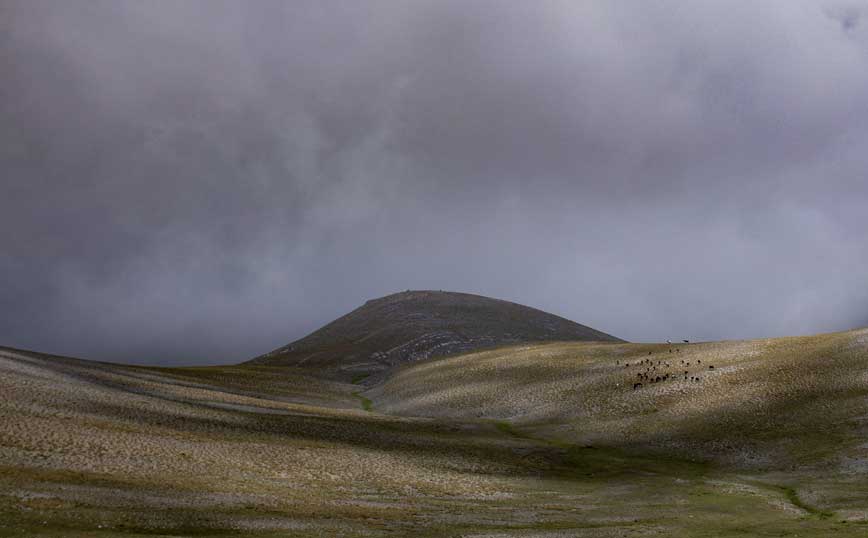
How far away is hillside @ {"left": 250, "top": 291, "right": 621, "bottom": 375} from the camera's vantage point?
137 m

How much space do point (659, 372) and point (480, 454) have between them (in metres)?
27.0

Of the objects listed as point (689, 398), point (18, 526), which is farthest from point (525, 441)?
point (18, 526)

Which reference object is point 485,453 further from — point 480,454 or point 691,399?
point 691,399

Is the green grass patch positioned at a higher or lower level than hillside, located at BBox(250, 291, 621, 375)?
lower

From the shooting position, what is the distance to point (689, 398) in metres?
63.1

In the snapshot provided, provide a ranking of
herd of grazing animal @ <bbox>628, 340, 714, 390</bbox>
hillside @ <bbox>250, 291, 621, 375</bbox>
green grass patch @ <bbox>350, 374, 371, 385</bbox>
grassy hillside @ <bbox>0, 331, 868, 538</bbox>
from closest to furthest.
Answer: grassy hillside @ <bbox>0, 331, 868, 538</bbox> → herd of grazing animal @ <bbox>628, 340, 714, 390</bbox> → green grass patch @ <bbox>350, 374, 371, 385</bbox> → hillside @ <bbox>250, 291, 621, 375</bbox>

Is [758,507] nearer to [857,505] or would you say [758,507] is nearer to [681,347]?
[857,505]

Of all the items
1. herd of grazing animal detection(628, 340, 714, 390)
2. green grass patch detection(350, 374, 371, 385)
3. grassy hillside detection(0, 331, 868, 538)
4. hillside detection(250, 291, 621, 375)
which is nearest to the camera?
grassy hillside detection(0, 331, 868, 538)

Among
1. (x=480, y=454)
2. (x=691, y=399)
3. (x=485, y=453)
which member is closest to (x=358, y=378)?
(x=691, y=399)

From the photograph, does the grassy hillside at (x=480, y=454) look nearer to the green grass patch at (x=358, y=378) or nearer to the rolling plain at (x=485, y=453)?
the rolling plain at (x=485, y=453)

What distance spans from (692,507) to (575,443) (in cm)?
2154

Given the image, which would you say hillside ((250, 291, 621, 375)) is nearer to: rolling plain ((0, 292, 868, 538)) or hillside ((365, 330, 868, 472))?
hillside ((365, 330, 868, 472))

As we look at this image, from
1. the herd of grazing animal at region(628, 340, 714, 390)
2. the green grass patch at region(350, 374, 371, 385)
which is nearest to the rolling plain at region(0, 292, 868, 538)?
the herd of grazing animal at region(628, 340, 714, 390)

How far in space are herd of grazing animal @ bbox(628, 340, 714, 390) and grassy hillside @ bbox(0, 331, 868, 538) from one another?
75 cm
